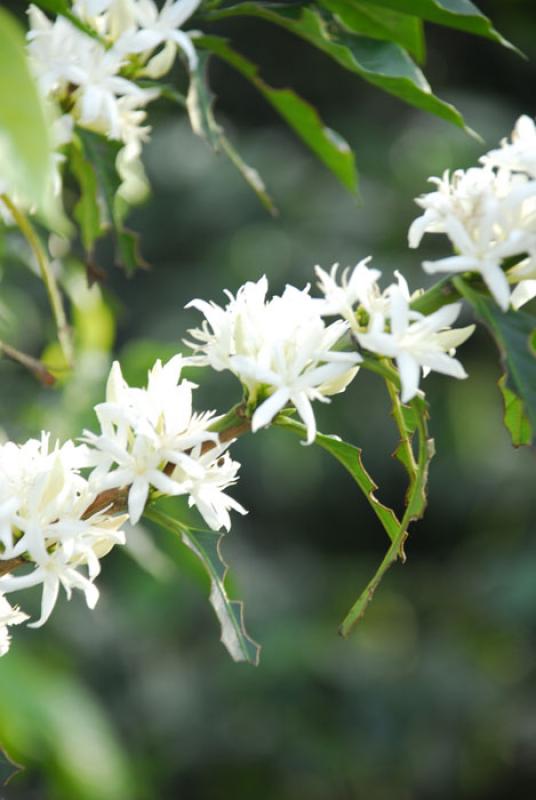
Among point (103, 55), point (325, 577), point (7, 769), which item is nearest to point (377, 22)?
point (103, 55)

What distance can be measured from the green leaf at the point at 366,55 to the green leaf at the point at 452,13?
22mm

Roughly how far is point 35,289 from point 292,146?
0.81m

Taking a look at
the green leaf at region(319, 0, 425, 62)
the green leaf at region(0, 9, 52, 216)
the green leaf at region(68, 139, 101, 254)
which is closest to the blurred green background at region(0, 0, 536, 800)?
the green leaf at region(68, 139, 101, 254)

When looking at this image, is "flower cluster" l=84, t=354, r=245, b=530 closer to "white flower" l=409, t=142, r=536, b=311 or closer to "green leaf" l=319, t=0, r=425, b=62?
"white flower" l=409, t=142, r=536, b=311

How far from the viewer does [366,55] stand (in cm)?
53

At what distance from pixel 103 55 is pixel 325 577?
224cm

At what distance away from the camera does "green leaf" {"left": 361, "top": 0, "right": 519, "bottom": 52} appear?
0.49 metres

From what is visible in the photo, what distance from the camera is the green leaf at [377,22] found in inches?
20.8

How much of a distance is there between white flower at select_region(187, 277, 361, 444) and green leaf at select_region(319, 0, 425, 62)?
7.5 inches

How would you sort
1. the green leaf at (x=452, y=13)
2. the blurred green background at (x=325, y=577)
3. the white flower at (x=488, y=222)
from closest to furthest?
the white flower at (x=488, y=222) < the green leaf at (x=452, y=13) < the blurred green background at (x=325, y=577)

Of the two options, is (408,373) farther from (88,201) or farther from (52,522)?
(88,201)

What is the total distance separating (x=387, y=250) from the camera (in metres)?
2.68

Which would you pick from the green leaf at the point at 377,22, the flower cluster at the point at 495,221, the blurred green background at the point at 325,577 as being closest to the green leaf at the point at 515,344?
the flower cluster at the point at 495,221

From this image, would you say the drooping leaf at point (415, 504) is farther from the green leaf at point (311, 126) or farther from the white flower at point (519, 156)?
the green leaf at point (311, 126)
